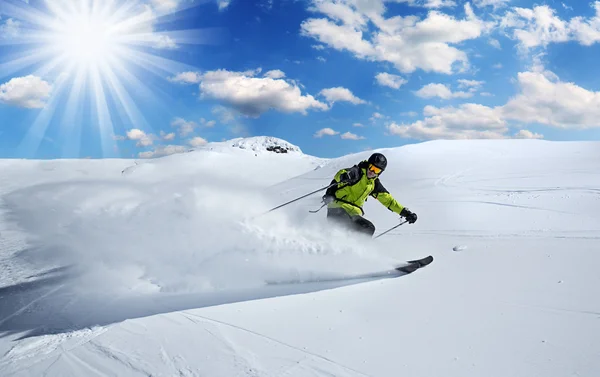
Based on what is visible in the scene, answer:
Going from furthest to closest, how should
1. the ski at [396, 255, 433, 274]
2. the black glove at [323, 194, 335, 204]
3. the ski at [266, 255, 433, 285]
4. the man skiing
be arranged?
the black glove at [323, 194, 335, 204] → the man skiing → the ski at [396, 255, 433, 274] → the ski at [266, 255, 433, 285]

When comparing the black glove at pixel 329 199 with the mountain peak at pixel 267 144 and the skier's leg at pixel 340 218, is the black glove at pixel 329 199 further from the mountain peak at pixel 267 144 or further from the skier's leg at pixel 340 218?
the mountain peak at pixel 267 144

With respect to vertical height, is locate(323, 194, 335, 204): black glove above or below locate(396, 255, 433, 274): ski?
above

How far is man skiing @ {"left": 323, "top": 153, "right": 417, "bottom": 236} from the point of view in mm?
6949

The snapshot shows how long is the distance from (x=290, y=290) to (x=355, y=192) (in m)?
2.55

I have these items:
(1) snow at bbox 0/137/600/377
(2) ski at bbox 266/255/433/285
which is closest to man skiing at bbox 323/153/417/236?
(1) snow at bbox 0/137/600/377

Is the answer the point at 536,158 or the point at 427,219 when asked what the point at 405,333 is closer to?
the point at 427,219

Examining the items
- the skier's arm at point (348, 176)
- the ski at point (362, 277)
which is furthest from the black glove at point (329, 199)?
the ski at point (362, 277)

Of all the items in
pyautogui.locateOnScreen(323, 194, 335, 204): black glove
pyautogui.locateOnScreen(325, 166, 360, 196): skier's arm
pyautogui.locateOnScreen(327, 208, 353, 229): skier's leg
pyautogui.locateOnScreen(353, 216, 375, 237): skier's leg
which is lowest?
pyautogui.locateOnScreen(353, 216, 375, 237): skier's leg

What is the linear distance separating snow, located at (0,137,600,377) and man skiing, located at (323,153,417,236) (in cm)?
28

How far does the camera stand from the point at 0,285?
628 centimetres

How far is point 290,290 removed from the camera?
519 centimetres

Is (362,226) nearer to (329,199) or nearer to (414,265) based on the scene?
(329,199)

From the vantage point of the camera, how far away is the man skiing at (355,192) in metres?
6.95

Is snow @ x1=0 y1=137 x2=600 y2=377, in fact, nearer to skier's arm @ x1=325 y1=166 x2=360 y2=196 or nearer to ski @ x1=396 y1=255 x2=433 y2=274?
ski @ x1=396 y1=255 x2=433 y2=274
